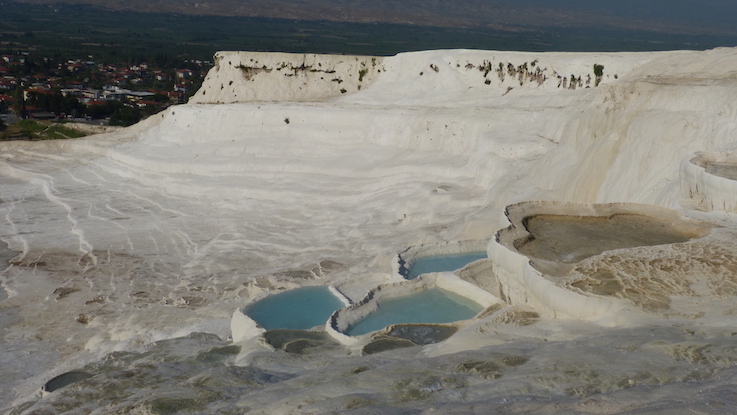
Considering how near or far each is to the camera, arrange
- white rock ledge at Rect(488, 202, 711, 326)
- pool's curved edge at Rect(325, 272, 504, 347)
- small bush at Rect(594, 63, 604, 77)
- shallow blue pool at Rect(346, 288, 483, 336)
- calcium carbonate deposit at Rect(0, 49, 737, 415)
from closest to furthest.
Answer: calcium carbonate deposit at Rect(0, 49, 737, 415)
white rock ledge at Rect(488, 202, 711, 326)
pool's curved edge at Rect(325, 272, 504, 347)
shallow blue pool at Rect(346, 288, 483, 336)
small bush at Rect(594, 63, 604, 77)

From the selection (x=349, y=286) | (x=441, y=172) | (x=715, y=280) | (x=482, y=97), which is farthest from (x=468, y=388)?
(x=482, y=97)

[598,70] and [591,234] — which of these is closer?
[591,234]

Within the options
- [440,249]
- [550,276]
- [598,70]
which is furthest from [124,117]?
[550,276]

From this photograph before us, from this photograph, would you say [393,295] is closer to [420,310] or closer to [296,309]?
[420,310]

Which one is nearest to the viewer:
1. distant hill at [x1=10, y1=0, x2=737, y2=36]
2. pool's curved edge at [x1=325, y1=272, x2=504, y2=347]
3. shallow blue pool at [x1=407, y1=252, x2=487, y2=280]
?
pool's curved edge at [x1=325, y1=272, x2=504, y2=347]

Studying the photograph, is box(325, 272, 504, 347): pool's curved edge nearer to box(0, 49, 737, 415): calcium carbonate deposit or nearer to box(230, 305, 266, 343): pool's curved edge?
box(0, 49, 737, 415): calcium carbonate deposit

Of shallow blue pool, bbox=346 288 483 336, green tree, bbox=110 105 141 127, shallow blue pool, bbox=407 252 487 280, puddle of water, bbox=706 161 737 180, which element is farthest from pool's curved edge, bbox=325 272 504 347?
green tree, bbox=110 105 141 127

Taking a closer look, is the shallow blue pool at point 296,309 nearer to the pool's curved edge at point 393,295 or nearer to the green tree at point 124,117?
the pool's curved edge at point 393,295
